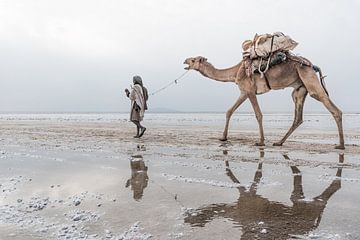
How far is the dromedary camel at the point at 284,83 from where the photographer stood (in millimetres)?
10906

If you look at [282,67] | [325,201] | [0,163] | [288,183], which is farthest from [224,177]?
[282,67]

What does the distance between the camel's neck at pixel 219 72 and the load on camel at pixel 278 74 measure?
61 cm

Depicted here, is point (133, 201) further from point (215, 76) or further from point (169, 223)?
point (215, 76)

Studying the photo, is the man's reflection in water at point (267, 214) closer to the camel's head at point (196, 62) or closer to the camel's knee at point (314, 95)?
the camel's knee at point (314, 95)

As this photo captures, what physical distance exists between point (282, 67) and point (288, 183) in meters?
5.89

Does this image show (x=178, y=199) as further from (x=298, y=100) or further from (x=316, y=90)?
(x=298, y=100)

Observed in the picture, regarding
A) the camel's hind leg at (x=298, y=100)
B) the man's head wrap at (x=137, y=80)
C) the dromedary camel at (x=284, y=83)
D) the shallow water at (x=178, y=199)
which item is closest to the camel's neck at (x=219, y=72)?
the dromedary camel at (x=284, y=83)

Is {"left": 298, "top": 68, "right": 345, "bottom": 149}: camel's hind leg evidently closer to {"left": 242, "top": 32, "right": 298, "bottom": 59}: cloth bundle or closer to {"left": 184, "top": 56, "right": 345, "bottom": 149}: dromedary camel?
{"left": 184, "top": 56, "right": 345, "bottom": 149}: dromedary camel

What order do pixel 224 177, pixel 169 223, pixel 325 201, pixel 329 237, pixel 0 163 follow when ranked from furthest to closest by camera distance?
1. pixel 0 163
2. pixel 224 177
3. pixel 325 201
4. pixel 169 223
5. pixel 329 237

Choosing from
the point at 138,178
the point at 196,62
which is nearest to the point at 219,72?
the point at 196,62

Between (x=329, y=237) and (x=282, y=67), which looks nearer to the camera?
(x=329, y=237)

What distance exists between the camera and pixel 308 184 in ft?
19.2

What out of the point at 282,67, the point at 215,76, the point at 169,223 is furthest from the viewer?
the point at 215,76

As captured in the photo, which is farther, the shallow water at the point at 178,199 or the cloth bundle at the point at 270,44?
the cloth bundle at the point at 270,44
